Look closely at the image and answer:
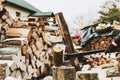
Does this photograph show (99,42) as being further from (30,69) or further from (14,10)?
(14,10)

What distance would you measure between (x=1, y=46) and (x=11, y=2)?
16.5m

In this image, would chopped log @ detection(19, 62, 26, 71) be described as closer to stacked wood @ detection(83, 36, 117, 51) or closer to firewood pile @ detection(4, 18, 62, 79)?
firewood pile @ detection(4, 18, 62, 79)

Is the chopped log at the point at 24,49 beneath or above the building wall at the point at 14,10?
beneath

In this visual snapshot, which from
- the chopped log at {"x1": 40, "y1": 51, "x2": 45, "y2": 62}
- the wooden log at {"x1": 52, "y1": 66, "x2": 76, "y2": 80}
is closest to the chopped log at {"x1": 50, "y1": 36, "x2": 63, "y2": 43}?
the chopped log at {"x1": 40, "y1": 51, "x2": 45, "y2": 62}

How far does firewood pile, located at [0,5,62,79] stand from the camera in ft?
26.1

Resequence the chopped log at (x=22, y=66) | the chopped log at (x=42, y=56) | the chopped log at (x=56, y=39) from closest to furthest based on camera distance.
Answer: the chopped log at (x=22, y=66)
the chopped log at (x=42, y=56)
the chopped log at (x=56, y=39)

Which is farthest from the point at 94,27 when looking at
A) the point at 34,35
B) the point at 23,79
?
the point at 23,79

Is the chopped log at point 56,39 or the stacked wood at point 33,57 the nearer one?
the stacked wood at point 33,57

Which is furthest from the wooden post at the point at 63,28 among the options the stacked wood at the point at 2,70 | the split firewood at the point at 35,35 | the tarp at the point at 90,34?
the stacked wood at the point at 2,70

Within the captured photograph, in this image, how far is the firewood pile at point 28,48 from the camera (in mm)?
7961

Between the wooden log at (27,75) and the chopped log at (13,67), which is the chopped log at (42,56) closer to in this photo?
the wooden log at (27,75)

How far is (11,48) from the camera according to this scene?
7.81 metres

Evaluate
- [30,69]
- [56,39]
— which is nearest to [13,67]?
[30,69]

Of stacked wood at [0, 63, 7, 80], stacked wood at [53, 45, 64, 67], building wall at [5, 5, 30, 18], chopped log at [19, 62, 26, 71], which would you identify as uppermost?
building wall at [5, 5, 30, 18]
